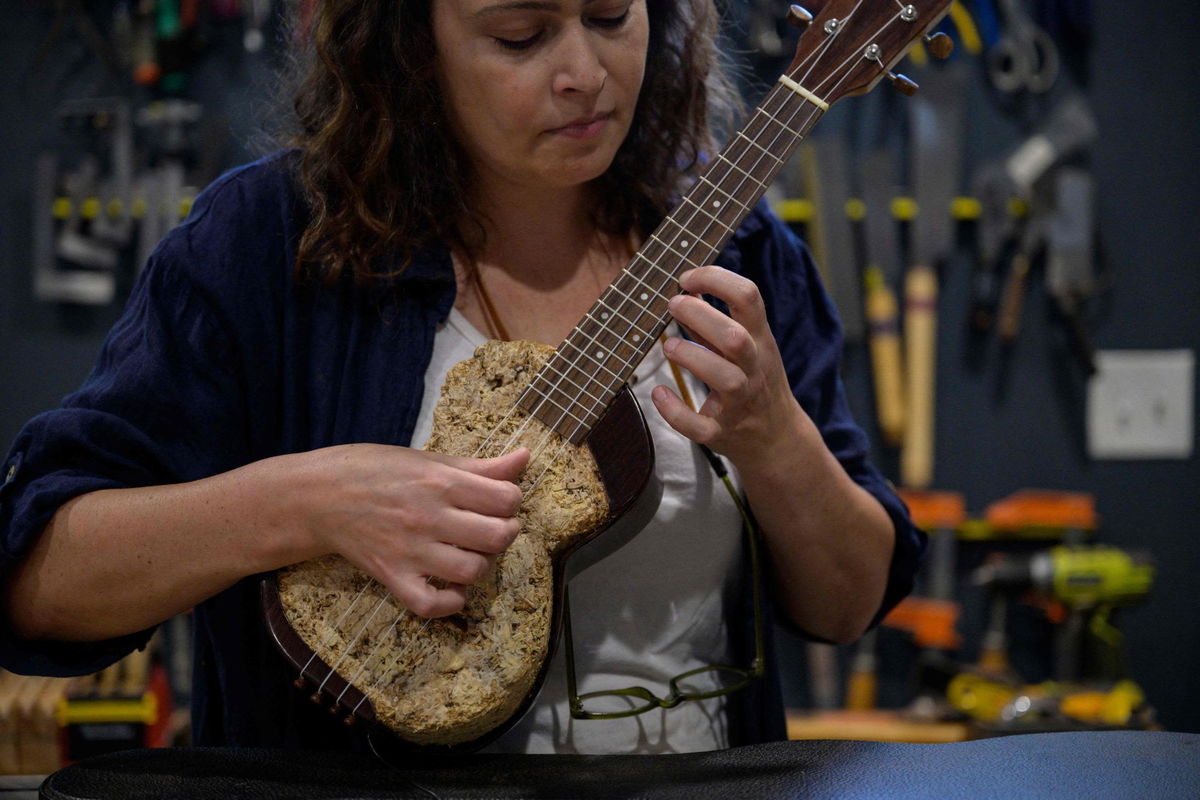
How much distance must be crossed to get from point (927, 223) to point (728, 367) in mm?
1746

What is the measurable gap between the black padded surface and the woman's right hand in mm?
128

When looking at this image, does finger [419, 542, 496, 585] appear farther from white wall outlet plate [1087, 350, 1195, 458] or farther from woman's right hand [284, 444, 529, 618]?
white wall outlet plate [1087, 350, 1195, 458]

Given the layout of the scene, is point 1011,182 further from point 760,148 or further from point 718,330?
point 718,330

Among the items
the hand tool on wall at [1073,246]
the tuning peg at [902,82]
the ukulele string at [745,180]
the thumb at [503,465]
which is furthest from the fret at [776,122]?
the hand tool on wall at [1073,246]

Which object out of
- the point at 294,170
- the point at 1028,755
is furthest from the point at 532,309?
the point at 1028,755

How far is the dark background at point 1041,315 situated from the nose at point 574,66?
1609 millimetres

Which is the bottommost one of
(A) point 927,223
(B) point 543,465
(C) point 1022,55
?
(B) point 543,465

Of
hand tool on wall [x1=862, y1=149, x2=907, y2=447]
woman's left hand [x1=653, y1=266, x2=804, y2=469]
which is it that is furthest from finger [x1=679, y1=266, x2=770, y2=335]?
hand tool on wall [x1=862, y1=149, x2=907, y2=447]

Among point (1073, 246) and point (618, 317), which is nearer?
point (618, 317)

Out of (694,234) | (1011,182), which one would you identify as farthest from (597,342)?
(1011,182)

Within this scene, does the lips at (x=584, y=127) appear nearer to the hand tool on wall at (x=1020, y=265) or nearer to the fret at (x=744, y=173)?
the fret at (x=744, y=173)

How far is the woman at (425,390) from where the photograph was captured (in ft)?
2.76

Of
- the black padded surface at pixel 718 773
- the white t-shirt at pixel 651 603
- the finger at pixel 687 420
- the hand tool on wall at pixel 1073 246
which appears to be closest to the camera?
the black padded surface at pixel 718 773

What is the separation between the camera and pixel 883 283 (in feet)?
8.09
